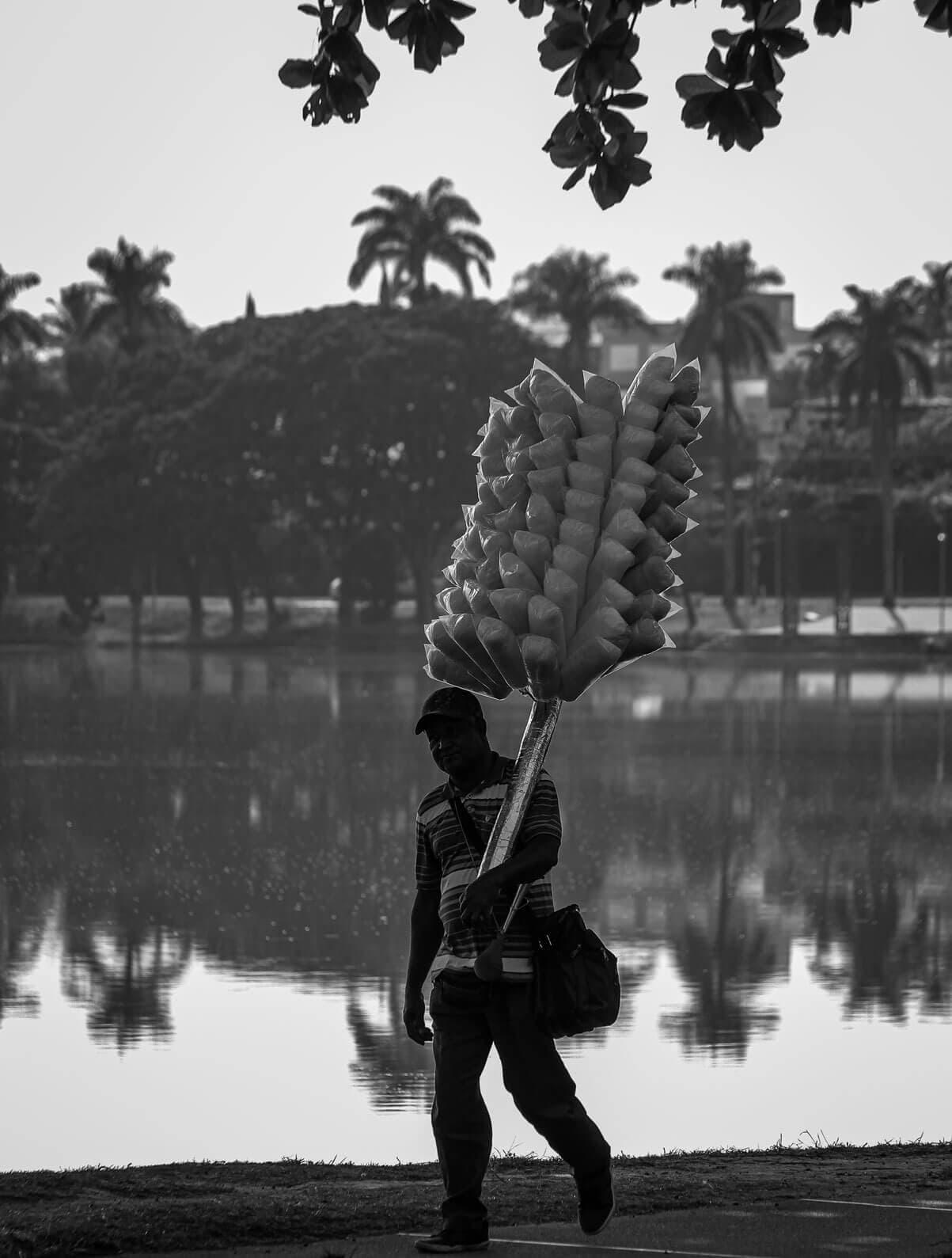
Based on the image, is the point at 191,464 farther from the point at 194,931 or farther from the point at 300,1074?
the point at 300,1074

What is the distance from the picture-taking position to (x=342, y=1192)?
6293 mm

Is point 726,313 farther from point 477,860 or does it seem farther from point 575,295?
point 477,860

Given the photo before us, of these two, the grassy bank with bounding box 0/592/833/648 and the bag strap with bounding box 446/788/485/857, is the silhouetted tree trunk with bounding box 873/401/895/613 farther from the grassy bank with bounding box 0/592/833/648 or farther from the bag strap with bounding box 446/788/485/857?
the bag strap with bounding box 446/788/485/857

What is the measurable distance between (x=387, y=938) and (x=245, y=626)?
62517 mm

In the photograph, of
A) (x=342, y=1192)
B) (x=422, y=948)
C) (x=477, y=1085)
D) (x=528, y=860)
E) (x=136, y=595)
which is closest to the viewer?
(x=528, y=860)

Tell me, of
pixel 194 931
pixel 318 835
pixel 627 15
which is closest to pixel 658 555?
pixel 627 15

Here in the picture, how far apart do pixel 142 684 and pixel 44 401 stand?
42.5 meters

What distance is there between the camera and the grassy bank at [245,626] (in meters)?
71.8

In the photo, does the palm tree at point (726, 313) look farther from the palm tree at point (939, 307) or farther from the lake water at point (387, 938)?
the lake water at point (387, 938)

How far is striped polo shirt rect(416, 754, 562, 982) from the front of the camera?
5535 millimetres

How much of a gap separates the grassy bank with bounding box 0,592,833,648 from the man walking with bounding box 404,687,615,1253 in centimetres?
6218

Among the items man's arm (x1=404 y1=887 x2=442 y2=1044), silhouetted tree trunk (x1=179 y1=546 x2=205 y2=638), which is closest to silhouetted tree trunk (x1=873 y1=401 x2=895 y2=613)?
silhouetted tree trunk (x1=179 y1=546 x2=205 y2=638)

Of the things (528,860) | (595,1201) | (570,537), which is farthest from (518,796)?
(595,1201)

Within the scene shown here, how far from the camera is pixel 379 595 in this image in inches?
2955
